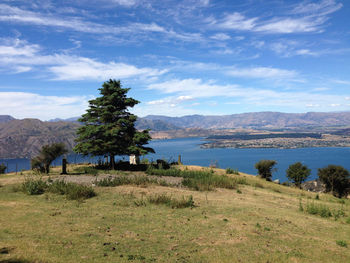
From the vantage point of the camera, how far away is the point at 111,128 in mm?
27828

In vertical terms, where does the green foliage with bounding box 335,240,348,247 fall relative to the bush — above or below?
below

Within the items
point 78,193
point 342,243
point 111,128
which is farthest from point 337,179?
point 78,193

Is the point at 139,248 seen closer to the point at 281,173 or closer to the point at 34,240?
the point at 34,240

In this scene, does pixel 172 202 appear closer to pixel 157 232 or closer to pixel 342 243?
pixel 157 232

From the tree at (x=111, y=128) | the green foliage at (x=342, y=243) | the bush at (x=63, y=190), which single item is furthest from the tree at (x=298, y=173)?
the bush at (x=63, y=190)

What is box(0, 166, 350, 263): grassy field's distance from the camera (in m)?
6.76

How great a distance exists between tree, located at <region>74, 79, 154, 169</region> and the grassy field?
1403 centimetres

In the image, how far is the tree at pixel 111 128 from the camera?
2686 cm

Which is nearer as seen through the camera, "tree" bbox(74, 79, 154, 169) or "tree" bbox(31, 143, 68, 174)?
"tree" bbox(31, 143, 68, 174)

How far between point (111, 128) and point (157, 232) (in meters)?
20.7

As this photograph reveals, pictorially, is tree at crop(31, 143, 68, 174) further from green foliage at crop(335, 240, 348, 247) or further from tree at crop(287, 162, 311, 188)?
tree at crop(287, 162, 311, 188)

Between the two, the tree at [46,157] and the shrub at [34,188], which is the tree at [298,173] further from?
the shrub at [34,188]

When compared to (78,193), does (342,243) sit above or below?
below

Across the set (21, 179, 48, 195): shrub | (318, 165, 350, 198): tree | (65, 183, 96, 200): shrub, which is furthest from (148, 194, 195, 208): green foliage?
(318, 165, 350, 198): tree
